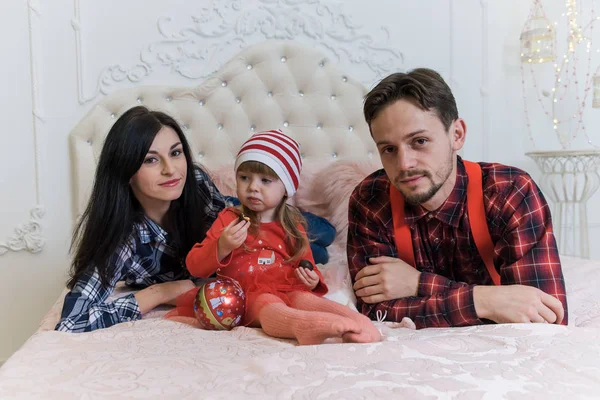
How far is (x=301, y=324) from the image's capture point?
1.26 m

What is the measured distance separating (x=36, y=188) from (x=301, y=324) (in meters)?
1.97

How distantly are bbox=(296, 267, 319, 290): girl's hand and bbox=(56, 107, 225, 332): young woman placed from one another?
1.54ft

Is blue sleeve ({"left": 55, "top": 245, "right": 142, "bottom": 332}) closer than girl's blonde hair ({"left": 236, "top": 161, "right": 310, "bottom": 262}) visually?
Yes

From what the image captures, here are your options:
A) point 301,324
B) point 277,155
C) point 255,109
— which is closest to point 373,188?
point 277,155

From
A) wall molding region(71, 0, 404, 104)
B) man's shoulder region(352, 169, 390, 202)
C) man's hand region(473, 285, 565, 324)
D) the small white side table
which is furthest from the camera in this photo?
the small white side table

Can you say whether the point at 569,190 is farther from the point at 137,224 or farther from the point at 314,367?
the point at 314,367

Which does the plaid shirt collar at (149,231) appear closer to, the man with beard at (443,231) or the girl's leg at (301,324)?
the girl's leg at (301,324)

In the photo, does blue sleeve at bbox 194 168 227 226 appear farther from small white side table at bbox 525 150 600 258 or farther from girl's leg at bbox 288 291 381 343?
small white side table at bbox 525 150 600 258

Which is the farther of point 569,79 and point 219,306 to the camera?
point 569,79

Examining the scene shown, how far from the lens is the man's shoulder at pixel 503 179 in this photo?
1.48m

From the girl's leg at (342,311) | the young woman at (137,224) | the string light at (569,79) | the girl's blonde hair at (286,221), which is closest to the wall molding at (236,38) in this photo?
the young woman at (137,224)

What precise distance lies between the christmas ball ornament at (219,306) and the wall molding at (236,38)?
165 centimetres

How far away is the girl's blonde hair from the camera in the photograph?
1.72 m

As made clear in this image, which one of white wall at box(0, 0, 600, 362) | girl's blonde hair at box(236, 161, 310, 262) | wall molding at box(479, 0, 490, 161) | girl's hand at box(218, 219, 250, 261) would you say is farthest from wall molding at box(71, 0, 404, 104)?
girl's hand at box(218, 219, 250, 261)
